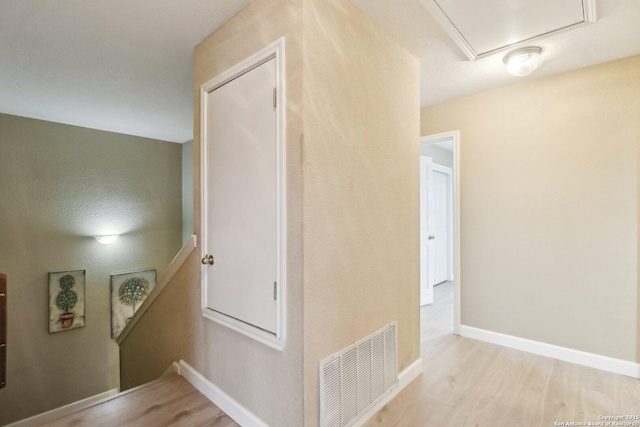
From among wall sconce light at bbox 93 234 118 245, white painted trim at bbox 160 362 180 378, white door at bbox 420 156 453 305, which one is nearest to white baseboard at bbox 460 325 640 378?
white door at bbox 420 156 453 305

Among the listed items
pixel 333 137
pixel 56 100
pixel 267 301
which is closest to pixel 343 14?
pixel 333 137

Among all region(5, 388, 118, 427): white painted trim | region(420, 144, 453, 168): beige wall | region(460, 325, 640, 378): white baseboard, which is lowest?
region(5, 388, 118, 427): white painted trim

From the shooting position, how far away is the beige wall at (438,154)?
15.4 ft

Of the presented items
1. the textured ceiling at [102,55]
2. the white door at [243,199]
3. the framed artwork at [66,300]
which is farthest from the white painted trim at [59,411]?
the textured ceiling at [102,55]

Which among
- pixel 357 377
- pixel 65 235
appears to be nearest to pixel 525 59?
pixel 357 377

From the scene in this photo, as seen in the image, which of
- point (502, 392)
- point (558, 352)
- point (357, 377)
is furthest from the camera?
point (558, 352)

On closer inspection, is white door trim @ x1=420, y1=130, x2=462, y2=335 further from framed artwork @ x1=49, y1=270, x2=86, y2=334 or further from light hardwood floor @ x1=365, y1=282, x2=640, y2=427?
framed artwork @ x1=49, y1=270, x2=86, y2=334

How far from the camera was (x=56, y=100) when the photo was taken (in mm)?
2969

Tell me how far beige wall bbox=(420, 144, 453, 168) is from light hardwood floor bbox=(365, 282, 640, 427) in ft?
9.75

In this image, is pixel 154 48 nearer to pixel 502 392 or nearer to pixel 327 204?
pixel 327 204

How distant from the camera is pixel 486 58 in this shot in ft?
7.23

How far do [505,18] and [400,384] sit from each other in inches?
89.6

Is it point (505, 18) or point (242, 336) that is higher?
point (505, 18)

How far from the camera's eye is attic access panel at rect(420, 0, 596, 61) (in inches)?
64.2
